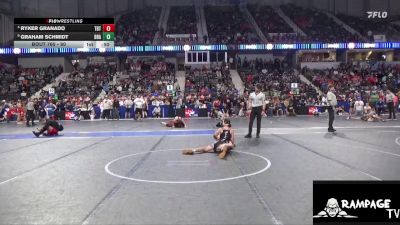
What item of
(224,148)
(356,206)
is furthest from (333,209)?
(224,148)

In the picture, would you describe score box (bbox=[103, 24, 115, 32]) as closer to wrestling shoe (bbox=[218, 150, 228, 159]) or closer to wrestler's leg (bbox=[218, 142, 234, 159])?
wrestler's leg (bbox=[218, 142, 234, 159])

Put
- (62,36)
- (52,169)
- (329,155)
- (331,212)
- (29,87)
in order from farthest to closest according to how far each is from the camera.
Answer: (29,87) < (62,36) < (329,155) < (52,169) < (331,212)

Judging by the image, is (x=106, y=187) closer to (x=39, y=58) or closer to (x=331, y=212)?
(x=331, y=212)

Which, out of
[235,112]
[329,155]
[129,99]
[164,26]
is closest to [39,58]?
[164,26]

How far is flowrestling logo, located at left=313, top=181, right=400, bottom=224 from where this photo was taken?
3018 millimetres

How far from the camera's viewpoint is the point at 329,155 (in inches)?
348

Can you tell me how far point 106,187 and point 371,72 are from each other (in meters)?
35.0

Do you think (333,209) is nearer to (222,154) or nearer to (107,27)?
(222,154)

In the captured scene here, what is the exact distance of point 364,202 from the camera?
9.95 feet
